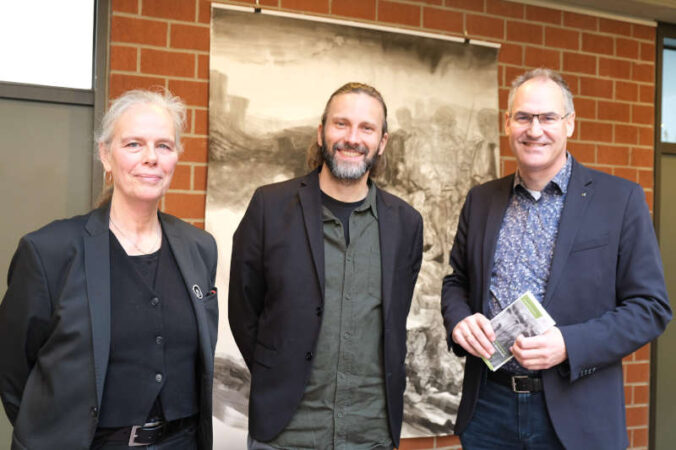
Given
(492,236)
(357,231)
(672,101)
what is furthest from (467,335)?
(672,101)

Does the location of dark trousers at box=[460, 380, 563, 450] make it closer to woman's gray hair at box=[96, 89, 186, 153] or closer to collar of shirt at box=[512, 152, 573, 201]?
collar of shirt at box=[512, 152, 573, 201]

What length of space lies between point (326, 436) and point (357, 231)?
2.34 feet

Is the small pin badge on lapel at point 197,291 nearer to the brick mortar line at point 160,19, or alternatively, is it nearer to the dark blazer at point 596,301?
the dark blazer at point 596,301

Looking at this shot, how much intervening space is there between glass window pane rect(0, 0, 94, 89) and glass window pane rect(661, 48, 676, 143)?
12.1 ft

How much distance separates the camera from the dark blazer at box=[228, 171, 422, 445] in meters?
2.11

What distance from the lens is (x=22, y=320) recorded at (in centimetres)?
168

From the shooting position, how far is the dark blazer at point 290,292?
6.93 ft

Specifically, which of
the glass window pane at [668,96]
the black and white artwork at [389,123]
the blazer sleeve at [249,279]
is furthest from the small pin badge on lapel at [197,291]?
the glass window pane at [668,96]

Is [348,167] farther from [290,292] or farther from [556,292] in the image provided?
[556,292]

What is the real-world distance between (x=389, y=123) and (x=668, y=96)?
7.24ft

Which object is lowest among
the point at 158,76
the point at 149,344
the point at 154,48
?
the point at 149,344

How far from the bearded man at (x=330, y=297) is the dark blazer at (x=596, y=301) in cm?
28

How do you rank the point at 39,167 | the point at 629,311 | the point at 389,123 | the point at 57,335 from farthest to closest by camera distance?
the point at 389,123, the point at 39,167, the point at 629,311, the point at 57,335

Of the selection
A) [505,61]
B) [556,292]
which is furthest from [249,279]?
[505,61]
